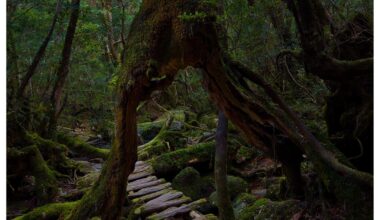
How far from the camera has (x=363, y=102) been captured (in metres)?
4.49

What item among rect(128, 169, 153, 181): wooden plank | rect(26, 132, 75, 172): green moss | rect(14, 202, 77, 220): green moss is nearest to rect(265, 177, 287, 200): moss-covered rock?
rect(128, 169, 153, 181): wooden plank

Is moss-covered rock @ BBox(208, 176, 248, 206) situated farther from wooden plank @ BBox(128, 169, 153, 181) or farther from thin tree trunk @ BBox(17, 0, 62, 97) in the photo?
thin tree trunk @ BBox(17, 0, 62, 97)

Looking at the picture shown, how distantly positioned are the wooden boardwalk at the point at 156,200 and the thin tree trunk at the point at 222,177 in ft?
3.31

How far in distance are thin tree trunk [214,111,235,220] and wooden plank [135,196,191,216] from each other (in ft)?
5.36

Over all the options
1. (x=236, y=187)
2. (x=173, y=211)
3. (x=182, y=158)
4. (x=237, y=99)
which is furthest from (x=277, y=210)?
(x=182, y=158)

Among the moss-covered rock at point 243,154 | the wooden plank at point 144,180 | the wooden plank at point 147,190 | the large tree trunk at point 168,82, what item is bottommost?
the wooden plank at point 147,190

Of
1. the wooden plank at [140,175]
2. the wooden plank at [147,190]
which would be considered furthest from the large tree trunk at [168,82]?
the wooden plank at [140,175]

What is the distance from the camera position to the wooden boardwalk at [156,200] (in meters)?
7.10

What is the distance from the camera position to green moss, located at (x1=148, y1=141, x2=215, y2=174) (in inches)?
392

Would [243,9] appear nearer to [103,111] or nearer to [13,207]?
[13,207]

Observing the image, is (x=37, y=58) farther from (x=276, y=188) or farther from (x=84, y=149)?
(x=84, y=149)

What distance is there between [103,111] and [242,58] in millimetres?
8881

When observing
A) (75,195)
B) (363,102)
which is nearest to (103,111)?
(75,195)

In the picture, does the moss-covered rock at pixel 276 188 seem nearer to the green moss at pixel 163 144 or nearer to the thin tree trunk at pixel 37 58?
the green moss at pixel 163 144
